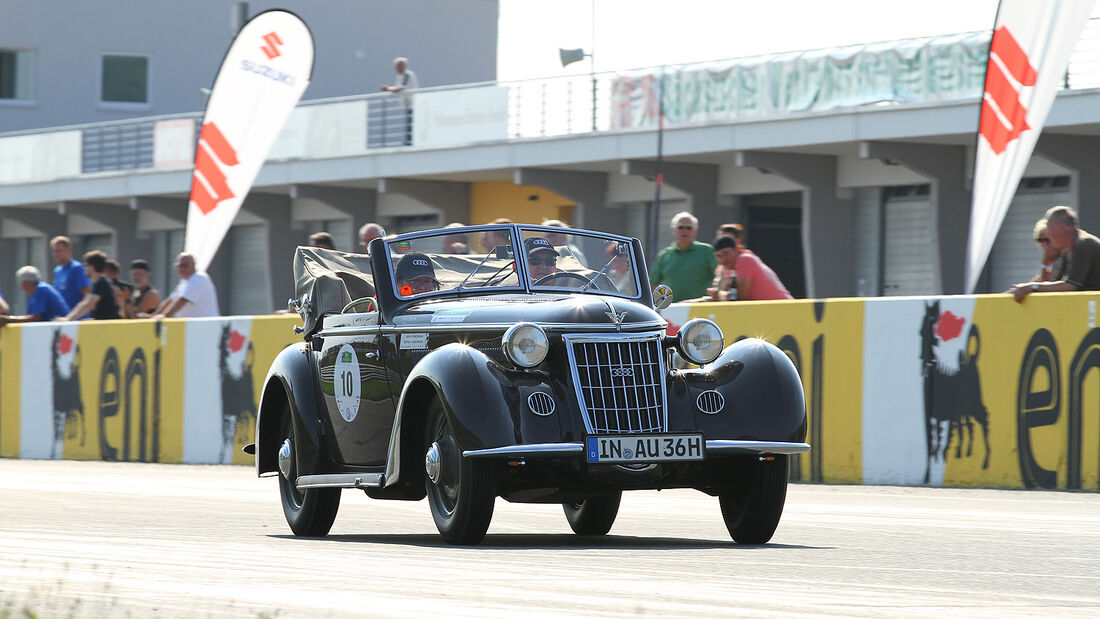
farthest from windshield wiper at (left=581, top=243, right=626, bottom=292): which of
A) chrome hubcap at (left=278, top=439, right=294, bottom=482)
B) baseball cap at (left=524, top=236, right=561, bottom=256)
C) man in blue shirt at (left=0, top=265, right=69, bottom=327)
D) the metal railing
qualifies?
the metal railing

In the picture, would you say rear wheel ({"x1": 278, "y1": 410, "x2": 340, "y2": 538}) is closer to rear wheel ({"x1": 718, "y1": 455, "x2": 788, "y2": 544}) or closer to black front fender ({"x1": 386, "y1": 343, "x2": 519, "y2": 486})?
black front fender ({"x1": 386, "y1": 343, "x2": 519, "y2": 486})

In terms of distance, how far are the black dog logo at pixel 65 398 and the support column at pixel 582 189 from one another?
12070 mm

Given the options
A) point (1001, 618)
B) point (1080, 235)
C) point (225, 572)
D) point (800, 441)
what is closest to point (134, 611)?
point (225, 572)

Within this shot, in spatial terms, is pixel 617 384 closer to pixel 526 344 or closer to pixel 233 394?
pixel 526 344

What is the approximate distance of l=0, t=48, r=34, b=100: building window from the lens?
49125 millimetres

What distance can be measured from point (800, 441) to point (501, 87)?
72.4 ft

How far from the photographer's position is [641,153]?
29.5 meters

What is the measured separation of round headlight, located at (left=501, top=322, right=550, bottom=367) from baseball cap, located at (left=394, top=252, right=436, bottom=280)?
4.58 feet

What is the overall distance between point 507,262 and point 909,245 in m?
18.6

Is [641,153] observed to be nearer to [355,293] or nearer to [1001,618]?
[355,293]

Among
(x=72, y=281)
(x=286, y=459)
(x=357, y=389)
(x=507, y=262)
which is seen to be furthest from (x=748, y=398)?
(x=72, y=281)

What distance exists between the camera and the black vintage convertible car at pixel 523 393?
29.2ft

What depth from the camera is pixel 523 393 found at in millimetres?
8930

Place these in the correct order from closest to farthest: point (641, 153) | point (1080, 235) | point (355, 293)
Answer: point (355, 293), point (1080, 235), point (641, 153)
